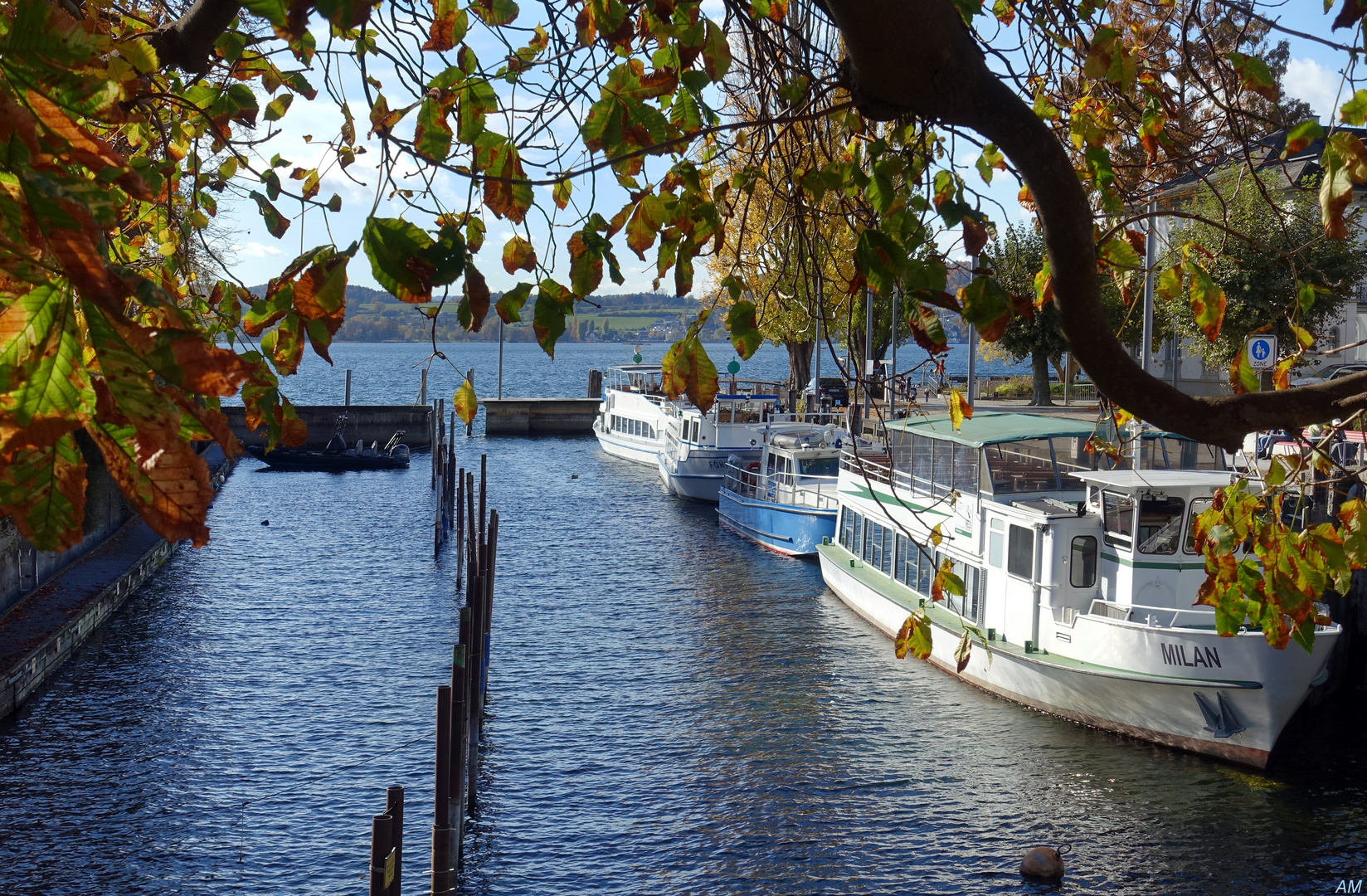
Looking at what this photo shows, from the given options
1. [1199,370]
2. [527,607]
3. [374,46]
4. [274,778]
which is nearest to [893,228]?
[374,46]

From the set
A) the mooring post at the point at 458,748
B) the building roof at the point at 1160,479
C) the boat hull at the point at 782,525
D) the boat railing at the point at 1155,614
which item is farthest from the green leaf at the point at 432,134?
the boat hull at the point at 782,525

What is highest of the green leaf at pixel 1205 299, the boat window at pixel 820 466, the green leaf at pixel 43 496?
the green leaf at pixel 1205 299

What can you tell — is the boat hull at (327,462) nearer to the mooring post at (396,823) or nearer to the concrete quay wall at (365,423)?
the concrete quay wall at (365,423)

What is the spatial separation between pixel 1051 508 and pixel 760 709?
20.3 ft

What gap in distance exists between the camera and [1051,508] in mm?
20078

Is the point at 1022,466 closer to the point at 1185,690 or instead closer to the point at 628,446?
the point at 1185,690

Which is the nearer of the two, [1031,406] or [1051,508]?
[1051,508]

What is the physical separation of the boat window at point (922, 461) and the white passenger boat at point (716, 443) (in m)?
19.0

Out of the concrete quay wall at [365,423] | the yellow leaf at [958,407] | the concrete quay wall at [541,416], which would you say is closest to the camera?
the yellow leaf at [958,407]

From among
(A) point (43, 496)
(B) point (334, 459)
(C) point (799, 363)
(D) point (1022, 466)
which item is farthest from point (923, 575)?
(C) point (799, 363)

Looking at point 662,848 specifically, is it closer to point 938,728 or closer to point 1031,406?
point 938,728

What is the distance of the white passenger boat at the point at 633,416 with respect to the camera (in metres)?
57.2

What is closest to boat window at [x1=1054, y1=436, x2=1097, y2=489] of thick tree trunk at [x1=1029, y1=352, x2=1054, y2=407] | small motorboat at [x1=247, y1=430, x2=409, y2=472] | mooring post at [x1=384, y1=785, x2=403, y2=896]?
mooring post at [x1=384, y1=785, x2=403, y2=896]

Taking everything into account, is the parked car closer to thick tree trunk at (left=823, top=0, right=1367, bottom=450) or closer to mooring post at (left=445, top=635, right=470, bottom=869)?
mooring post at (left=445, top=635, right=470, bottom=869)
